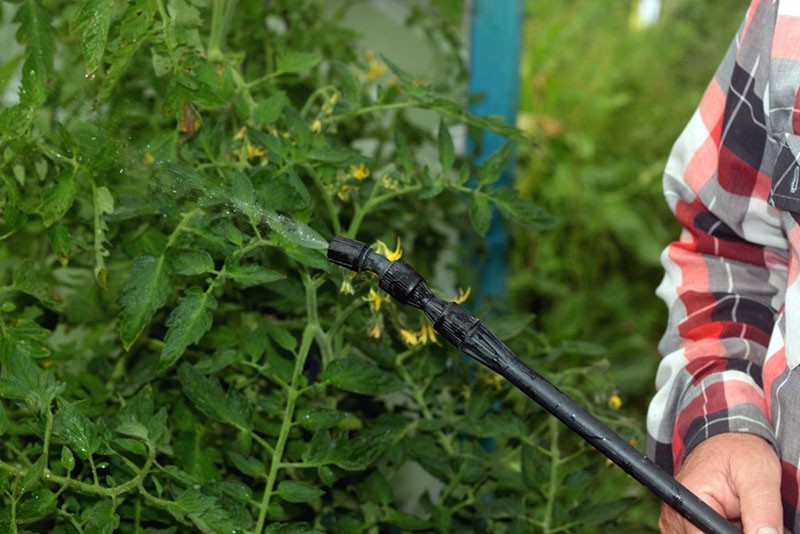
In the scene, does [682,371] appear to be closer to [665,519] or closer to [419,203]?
[665,519]

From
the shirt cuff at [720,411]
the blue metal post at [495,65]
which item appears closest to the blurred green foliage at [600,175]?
the blue metal post at [495,65]

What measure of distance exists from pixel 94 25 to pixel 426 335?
431 mm

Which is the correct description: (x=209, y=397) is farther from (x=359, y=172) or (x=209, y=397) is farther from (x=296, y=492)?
(x=359, y=172)

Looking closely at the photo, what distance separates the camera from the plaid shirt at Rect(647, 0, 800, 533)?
36.8 inches

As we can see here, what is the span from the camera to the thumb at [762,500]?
2.78 feet

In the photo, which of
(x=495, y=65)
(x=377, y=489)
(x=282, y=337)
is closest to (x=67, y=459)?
(x=282, y=337)

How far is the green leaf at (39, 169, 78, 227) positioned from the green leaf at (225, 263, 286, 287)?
0.51 feet

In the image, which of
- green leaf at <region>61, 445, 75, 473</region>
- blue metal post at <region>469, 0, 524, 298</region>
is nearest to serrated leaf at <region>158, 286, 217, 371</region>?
green leaf at <region>61, 445, 75, 473</region>

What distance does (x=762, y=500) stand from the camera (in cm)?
86

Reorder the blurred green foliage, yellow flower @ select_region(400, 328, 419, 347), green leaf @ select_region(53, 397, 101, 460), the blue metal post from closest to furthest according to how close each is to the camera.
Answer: green leaf @ select_region(53, 397, 101, 460) < yellow flower @ select_region(400, 328, 419, 347) < the blue metal post < the blurred green foliage

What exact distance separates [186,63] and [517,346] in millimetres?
509

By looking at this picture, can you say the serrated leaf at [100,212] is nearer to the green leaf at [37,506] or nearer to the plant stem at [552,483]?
the green leaf at [37,506]

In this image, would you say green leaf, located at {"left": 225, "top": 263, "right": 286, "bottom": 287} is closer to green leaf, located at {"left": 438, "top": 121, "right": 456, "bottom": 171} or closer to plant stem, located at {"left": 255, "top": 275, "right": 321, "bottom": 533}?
plant stem, located at {"left": 255, "top": 275, "right": 321, "bottom": 533}

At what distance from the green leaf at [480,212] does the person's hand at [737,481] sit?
33cm
